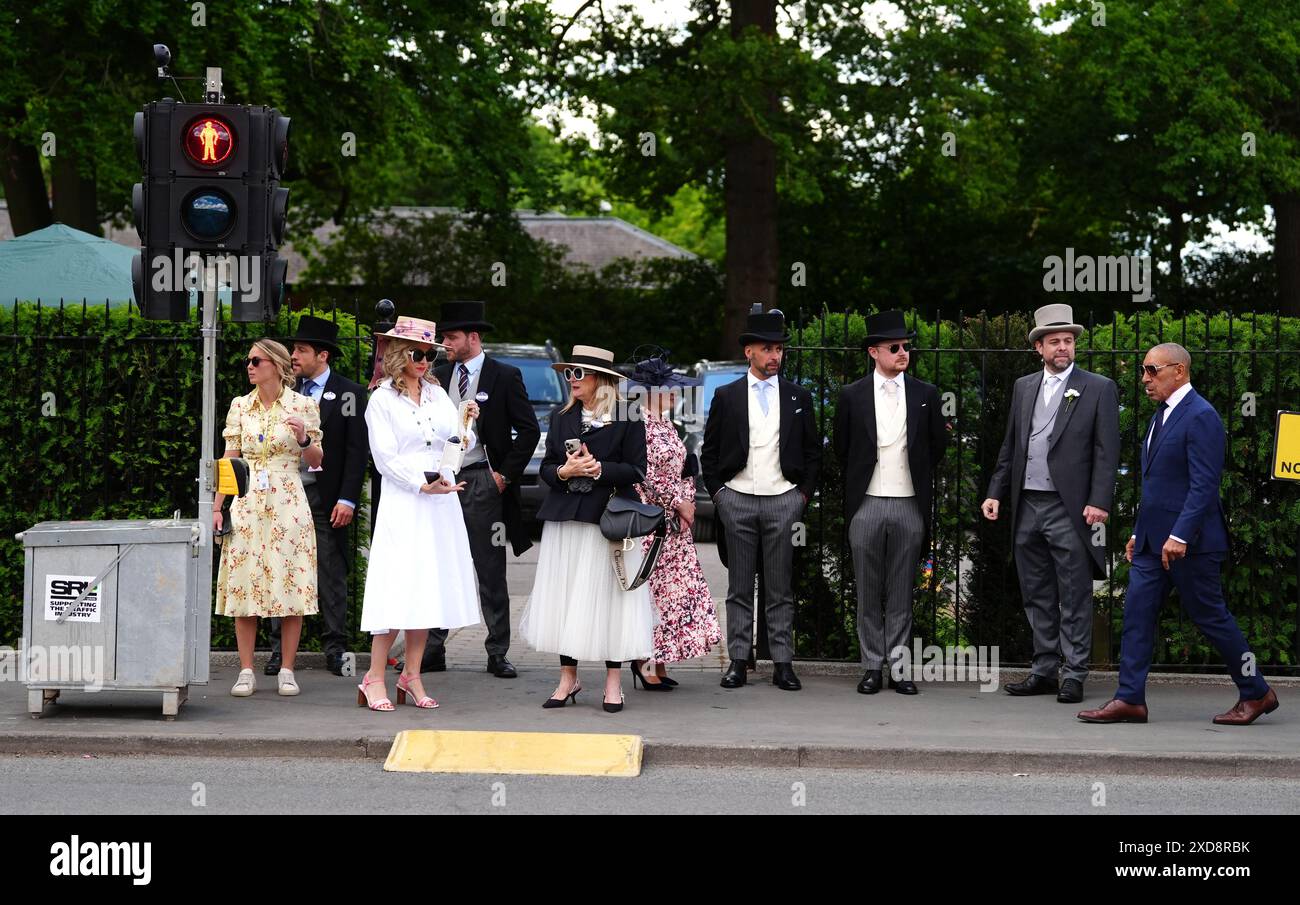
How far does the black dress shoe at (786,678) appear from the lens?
32.3 ft

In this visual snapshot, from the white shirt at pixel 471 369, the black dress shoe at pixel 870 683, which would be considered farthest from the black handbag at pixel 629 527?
the white shirt at pixel 471 369

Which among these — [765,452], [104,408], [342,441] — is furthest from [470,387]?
[104,408]

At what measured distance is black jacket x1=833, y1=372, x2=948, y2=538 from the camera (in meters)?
9.70

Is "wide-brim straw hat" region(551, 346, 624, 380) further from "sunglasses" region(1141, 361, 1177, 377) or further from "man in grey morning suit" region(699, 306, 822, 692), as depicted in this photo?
"sunglasses" region(1141, 361, 1177, 377)

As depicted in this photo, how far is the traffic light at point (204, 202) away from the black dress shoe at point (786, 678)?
11.9 feet

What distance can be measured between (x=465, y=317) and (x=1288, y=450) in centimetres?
502

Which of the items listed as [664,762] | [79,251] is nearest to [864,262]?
[79,251]

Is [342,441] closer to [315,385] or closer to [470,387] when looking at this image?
[315,385]

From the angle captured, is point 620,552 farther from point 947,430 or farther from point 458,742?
point 947,430

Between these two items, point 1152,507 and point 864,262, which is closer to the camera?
point 1152,507

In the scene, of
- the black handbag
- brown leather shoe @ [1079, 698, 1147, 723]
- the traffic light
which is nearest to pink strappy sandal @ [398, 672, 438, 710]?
the black handbag

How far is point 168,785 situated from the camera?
24.7 feet

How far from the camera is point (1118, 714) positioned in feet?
29.2

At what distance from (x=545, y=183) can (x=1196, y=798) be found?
21794 mm
